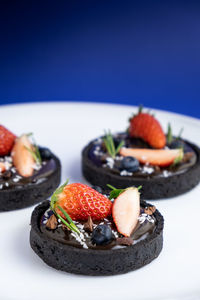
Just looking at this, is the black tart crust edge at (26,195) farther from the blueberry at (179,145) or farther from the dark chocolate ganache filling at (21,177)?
the blueberry at (179,145)

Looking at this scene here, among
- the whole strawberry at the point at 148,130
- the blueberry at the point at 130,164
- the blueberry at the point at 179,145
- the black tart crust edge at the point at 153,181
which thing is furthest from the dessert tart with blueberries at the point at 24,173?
the blueberry at the point at 179,145

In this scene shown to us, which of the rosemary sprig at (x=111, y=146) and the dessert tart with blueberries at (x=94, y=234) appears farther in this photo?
the rosemary sprig at (x=111, y=146)

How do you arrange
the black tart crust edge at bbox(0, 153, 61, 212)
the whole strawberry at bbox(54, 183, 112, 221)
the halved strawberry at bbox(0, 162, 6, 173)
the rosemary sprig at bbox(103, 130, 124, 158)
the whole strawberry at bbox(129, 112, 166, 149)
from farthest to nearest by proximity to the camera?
the whole strawberry at bbox(129, 112, 166, 149) < the rosemary sprig at bbox(103, 130, 124, 158) < the halved strawberry at bbox(0, 162, 6, 173) < the black tart crust edge at bbox(0, 153, 61, 212) < the whole strawberry at bbox(54, 183, 112, 221)

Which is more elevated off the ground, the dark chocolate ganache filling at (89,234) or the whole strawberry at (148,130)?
the whole strawberry at (148,130)

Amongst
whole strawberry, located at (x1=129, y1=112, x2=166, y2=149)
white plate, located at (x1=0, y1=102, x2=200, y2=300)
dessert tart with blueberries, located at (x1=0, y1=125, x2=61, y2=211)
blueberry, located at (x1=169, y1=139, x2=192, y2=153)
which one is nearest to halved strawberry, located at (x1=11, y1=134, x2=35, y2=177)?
dessert tart with blueberries, located at (x1=0, y1=125, x2=61, y2=211)

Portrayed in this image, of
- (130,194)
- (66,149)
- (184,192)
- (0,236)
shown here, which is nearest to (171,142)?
(184,192)

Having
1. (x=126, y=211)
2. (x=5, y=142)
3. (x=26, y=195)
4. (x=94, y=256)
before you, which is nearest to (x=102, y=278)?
(x=94, y=256)

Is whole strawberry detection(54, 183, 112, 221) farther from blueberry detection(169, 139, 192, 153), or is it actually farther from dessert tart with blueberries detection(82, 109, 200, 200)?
blueberry detection(169, 139, 192, 153)
